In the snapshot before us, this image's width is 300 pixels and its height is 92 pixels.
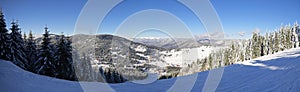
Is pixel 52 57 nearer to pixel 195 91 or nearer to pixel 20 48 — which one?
pixel 20 48

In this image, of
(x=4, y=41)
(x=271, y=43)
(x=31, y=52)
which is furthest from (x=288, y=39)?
(x=4, y=41)

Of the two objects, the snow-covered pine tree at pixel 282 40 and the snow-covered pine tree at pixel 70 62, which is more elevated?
the snow-covered pine tree at pixel 282 40

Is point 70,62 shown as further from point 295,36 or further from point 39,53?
point 295,36

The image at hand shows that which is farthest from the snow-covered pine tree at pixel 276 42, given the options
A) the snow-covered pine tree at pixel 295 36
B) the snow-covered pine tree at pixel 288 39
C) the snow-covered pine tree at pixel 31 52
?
the snow-covered pine tree at pixel 31 52

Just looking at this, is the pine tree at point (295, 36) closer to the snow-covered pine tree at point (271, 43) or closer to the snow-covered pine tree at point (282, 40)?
the snow-covered pine tree at point (282, 40)

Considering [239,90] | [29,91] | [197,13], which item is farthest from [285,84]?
[29,91]

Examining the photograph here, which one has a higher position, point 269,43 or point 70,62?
point 269,43
